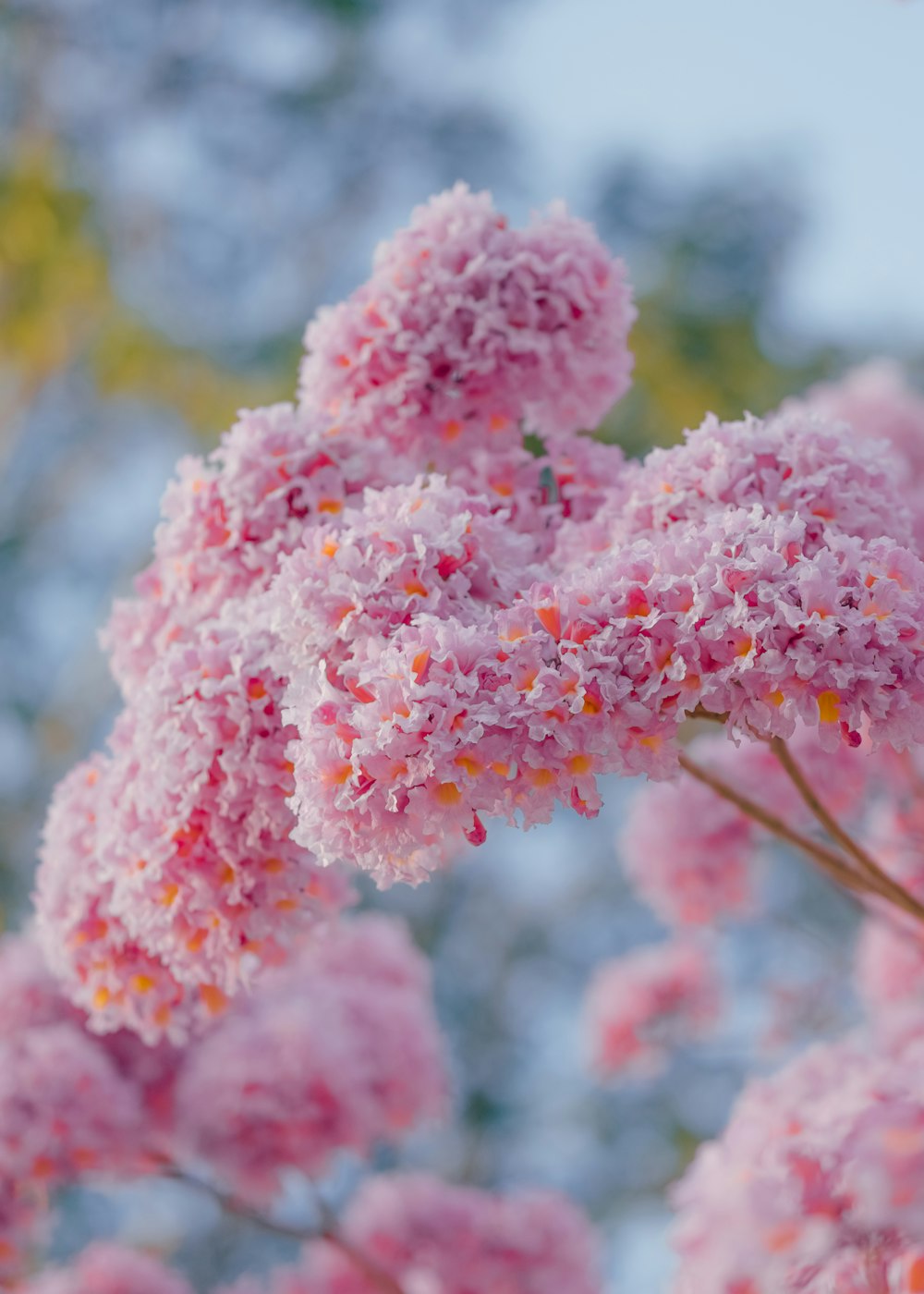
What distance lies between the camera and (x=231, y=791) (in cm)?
204

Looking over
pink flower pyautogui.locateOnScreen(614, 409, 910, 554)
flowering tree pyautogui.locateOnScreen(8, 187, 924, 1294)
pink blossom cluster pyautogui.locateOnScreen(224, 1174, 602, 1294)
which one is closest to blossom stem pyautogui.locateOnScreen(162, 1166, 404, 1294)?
flowering tree pyautogui.locateOnScreen(8, 187, 924, 1294)

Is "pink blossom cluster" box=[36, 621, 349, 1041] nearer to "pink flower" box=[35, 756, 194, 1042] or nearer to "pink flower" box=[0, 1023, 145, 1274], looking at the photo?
"pink flower" box=[35, 756, 194, 1042]

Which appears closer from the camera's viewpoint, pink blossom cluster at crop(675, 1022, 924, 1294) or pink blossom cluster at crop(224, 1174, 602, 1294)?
pink blossom cluster at crop(675, 1022, 924, 1294)

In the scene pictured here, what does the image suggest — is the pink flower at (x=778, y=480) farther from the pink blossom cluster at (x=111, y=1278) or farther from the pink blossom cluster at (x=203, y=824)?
the pink blossom cluster at (x=111, y=1278)

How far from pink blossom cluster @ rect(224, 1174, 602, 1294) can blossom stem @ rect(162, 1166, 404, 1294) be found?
1.97 feet

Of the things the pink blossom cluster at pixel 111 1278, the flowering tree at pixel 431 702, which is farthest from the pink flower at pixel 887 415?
the pink blossom cluster at pixel 111 1278

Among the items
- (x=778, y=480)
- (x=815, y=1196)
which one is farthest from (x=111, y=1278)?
(x=778, y=480)

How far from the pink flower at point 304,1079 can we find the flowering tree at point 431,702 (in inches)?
0.4

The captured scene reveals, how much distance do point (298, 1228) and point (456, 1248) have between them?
836mm

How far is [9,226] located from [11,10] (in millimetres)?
1608

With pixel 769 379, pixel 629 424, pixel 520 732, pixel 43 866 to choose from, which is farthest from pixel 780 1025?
pixel 769 379

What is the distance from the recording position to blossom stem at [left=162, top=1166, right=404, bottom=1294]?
3.13 metres

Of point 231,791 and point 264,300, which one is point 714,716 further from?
point 264,300

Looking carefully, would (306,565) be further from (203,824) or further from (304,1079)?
(304,1079)
